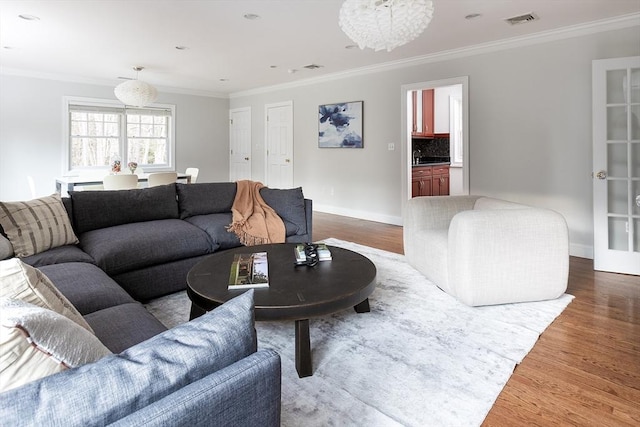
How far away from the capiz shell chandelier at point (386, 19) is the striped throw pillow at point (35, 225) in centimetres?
250

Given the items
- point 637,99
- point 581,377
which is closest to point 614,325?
point 581,377

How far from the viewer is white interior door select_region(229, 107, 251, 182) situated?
847cm

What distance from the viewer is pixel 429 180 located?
261 inches

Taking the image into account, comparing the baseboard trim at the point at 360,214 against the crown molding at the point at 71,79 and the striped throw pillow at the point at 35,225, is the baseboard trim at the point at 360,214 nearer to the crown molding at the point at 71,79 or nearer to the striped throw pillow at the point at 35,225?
the crown molding at the point at 71,79

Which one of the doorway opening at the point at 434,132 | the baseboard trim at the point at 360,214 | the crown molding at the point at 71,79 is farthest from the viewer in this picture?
the crown molding at the point at 71,79

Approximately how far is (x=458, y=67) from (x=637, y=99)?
2.01m

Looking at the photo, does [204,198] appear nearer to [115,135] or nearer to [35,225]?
[35,225]

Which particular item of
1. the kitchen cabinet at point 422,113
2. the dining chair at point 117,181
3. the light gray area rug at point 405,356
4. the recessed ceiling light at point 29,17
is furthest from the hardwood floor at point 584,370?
the recessed ceiling light at point 29,17

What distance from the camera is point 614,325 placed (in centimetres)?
249

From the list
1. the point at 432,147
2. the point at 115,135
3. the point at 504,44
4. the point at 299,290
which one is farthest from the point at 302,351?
the point at 115,135

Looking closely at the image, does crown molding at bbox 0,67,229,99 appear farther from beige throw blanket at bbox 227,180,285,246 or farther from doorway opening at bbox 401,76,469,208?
beige throw blanket at bbox 227,180,285,246

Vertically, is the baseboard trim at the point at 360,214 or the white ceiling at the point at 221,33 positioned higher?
the white ceiling at the point at 221,33

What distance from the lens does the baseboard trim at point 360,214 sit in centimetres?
593

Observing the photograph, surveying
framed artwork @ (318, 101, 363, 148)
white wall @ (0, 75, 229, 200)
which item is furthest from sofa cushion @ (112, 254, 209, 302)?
white wall @ (0, 75, 229, 200)
